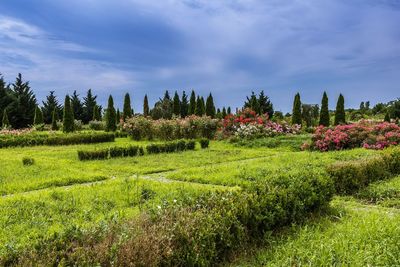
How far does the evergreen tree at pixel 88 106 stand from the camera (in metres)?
42.4

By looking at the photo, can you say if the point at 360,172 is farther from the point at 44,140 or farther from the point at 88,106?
the point at 88,106

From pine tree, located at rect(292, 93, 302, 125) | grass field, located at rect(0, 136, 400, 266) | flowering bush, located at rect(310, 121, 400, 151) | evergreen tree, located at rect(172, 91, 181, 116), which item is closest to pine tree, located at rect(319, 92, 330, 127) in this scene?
pine tree, located at rect(292, 93, 302, 125)

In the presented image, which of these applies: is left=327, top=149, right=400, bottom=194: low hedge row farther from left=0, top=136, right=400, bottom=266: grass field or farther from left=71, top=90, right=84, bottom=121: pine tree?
left=71, top=90, right=84, bottom=121: pine tree

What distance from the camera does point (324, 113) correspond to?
27.6 m

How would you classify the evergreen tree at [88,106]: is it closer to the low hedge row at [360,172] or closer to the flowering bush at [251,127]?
the flowering bush at [251,127]

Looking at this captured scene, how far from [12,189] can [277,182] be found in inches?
209

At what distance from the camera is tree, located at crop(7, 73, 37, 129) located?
1426 inches

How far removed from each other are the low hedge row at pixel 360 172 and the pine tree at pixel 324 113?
19.1 metres

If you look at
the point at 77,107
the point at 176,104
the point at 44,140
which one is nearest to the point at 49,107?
the point at 77,107

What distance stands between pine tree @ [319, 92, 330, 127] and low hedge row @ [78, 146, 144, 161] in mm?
18096

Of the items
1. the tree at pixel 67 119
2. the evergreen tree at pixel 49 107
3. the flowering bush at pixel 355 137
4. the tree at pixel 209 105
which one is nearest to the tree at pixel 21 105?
the evergreen tree at pixel 49 107

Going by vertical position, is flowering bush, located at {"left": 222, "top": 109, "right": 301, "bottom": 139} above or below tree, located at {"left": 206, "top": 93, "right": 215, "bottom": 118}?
below

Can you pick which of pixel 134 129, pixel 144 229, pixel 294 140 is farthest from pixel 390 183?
pixel 134 129

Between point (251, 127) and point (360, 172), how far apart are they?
37.9ft
